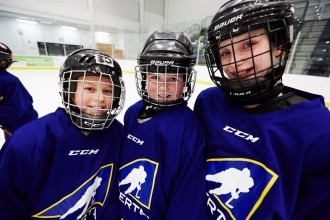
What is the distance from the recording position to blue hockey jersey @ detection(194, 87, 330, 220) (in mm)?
540

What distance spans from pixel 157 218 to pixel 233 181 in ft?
1.18

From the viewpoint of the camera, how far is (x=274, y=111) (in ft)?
2.07

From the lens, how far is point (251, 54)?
64 cm

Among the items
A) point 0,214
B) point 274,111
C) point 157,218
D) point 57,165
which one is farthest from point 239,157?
point 0,214

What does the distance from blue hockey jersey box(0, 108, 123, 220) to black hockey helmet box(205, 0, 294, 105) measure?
63cm

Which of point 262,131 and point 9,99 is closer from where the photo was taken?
point 262,131

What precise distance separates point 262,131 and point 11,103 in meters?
2.16

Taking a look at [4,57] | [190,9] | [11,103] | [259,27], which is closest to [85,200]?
[259,27]

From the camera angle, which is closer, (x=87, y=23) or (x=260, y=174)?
(x=260, y=174)

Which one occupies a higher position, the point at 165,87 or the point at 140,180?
the point at 165,87

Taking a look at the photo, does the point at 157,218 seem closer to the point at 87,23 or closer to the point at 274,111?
the point at 274,111

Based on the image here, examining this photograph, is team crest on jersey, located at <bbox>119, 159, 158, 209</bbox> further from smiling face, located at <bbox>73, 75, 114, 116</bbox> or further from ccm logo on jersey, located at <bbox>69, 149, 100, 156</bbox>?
smiling face, located at <bbox>73, 75, 114, 116</bbox>

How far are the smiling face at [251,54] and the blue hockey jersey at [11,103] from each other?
6.66 feet

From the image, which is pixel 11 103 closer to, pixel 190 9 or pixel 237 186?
pixel 237 186
